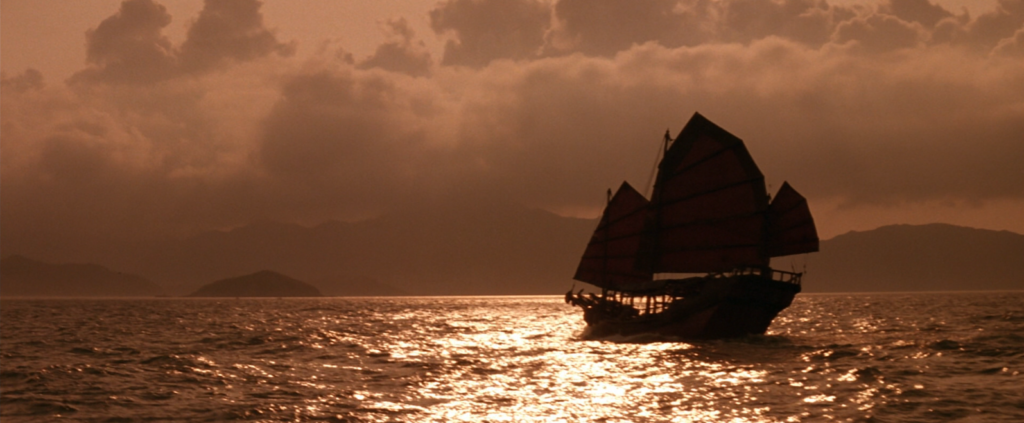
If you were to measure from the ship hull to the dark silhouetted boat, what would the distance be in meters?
0.05

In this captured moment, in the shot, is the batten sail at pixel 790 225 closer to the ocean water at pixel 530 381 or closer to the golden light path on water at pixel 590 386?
the ocean water at pixel 530 381

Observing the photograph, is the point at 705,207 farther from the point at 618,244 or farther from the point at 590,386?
the point at 590,386

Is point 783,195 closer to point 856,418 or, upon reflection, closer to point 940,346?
point 940,346

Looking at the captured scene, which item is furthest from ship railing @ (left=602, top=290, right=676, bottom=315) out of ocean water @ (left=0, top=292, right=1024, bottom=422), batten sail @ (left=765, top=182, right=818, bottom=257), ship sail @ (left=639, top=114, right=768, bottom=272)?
batten sail @ (left=765, top=182, right=818, bottom=257)

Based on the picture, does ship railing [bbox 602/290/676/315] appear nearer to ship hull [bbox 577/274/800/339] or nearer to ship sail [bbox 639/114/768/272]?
ship hull [bbox 577/274/800/339]

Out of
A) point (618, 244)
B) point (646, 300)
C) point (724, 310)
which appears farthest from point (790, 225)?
point (618, 244)

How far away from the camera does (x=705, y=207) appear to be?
1693 inches

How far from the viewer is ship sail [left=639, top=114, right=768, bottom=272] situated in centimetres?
4031

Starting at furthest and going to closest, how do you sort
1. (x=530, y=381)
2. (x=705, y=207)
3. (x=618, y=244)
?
(x=618, y=244), (x=705, y=207), (x=530, y=381)

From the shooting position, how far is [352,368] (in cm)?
2720

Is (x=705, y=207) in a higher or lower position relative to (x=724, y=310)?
higher

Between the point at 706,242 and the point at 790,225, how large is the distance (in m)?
5.78

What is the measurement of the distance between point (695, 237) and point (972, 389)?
81.3 feet

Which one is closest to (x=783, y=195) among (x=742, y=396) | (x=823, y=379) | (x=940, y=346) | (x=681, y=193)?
(x=681, y=193)
